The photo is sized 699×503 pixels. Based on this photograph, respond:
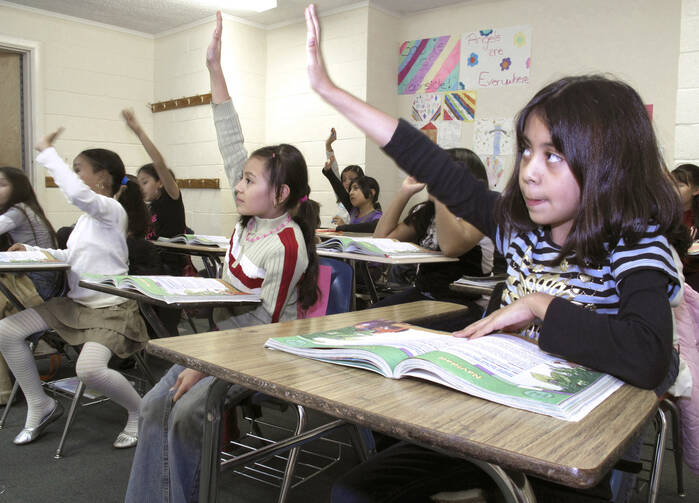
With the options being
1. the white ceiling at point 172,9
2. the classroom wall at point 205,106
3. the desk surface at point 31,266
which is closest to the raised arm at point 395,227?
the desk surface at point 31,266

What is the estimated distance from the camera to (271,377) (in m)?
0.65

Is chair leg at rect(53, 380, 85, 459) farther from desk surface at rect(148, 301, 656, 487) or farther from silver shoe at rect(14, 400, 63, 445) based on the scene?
desk surface at rect(148, 301, 656, 487)

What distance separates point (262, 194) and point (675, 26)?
355 cm

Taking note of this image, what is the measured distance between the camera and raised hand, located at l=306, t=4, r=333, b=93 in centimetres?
95

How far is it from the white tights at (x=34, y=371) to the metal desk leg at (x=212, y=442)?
1325 millimetres

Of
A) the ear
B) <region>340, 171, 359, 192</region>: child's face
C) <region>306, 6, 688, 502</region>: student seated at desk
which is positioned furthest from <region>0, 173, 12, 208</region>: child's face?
<region>340, 171, 359, 192</region>: child's face

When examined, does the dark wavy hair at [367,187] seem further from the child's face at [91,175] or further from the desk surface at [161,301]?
the desk surface at [161,301]

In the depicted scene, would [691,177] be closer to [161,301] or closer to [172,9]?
[161,301]

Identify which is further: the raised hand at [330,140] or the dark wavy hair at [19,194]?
the raised hand at [330,140]

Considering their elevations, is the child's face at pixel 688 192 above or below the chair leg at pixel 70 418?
above

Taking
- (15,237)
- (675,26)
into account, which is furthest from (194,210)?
(675,26)

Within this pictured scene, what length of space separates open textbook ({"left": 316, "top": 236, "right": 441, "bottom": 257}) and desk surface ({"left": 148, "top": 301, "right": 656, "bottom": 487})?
1500mm

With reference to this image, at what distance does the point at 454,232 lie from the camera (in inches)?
83.9

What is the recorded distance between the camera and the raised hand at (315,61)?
952 mm
